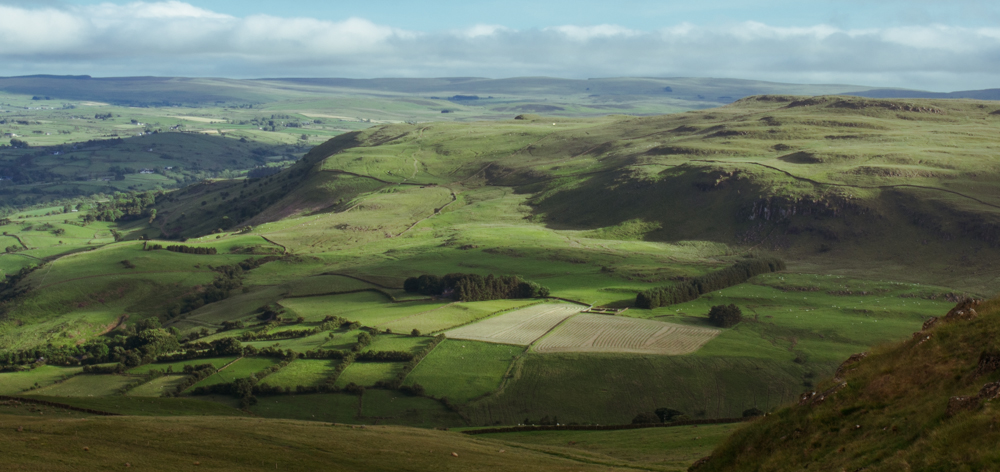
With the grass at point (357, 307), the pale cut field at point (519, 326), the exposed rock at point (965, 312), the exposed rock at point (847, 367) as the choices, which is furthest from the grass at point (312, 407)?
the exposed rock at point (965, 312)

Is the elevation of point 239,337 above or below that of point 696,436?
below

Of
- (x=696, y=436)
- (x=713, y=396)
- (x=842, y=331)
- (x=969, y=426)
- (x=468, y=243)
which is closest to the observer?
(x=969, y=426)

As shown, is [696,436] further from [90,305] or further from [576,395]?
[90,305]

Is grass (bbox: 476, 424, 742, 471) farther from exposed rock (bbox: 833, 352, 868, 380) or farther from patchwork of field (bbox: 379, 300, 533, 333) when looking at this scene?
patchwork of field (bbox: 379, 300, 533, 333)

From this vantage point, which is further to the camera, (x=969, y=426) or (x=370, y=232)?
(x=370, y=232)

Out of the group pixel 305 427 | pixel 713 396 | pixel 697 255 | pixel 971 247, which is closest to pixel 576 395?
pixel 713 396

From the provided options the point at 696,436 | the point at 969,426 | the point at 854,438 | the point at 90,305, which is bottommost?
the point at 90,305

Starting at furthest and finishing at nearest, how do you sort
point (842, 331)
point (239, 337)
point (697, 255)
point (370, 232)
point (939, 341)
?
point (370, 232) → point (697, 255) → point (239, 337) → point (842, 331) → point (939, 341)

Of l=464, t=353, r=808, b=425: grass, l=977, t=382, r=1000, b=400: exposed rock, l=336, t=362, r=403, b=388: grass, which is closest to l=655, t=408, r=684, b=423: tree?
l=464, t=353, r=808, b=425: grass
